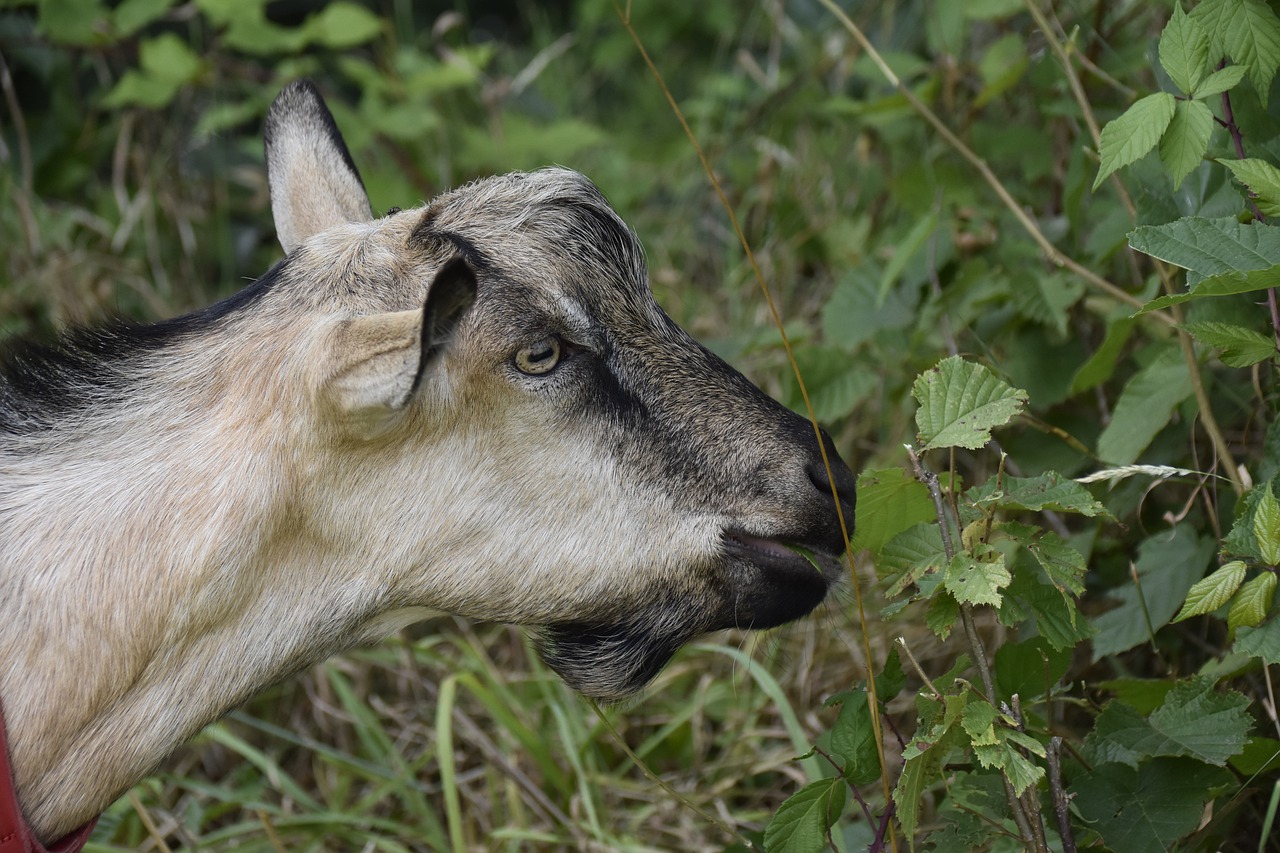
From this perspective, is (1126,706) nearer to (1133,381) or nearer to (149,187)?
(1133,381)

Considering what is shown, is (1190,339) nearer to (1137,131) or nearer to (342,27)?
(1137,131)

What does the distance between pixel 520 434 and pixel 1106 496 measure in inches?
60.2

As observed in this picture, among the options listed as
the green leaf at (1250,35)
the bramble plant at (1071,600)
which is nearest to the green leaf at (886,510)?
the bramble plant at (1071,600)

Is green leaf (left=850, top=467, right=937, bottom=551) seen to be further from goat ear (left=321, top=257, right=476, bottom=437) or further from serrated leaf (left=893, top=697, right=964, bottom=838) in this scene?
goat ear (left=321, top=257, right=476, bottom=437)

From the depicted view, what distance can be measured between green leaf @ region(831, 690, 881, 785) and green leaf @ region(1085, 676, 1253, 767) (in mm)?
418

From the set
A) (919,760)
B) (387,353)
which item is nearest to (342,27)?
(387,353)

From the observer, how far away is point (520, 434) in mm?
2445

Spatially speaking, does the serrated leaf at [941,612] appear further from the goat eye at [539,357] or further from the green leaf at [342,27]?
the green leaf at [342,27]

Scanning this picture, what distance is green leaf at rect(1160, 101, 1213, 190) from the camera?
2262mm

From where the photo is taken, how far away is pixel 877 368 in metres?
3.69

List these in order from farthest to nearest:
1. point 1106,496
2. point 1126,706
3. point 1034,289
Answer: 1. point 1034,289
2. point 1106,496
3. point 1126,706

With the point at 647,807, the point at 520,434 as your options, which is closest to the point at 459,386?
the point at 520,434

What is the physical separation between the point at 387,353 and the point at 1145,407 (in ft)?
5.58

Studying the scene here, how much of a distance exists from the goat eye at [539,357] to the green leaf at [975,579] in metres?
0.84
